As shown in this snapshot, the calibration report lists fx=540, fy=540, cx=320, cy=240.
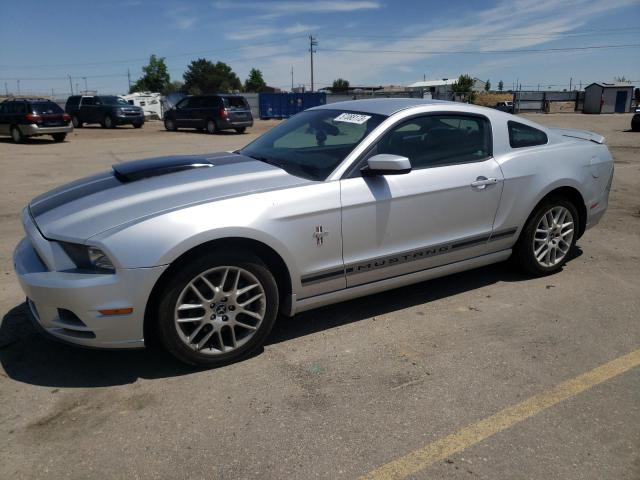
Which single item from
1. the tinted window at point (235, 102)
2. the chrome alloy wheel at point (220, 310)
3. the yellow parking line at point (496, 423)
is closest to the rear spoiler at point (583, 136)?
the yellow parking line at point (496, 423)

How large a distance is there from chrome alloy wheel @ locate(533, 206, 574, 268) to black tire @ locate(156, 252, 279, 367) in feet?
8.23

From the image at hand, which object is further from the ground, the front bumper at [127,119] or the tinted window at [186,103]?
the tinted window at [186,103]

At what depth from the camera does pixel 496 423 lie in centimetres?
271

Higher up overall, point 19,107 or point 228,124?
point 19,107

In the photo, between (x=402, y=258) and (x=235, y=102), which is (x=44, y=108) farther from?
(x=402, y=258)

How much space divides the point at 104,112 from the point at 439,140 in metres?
27.2

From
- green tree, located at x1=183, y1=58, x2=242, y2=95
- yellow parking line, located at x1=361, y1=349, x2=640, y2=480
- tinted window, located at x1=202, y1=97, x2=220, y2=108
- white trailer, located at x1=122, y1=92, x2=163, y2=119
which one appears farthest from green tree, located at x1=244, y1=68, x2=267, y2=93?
yellow parking line, located at x1=361, y1=349, x2=640, y2=480

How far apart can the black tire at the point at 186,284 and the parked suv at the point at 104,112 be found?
27.1 metres

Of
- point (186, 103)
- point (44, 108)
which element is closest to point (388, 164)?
point (44, 108)

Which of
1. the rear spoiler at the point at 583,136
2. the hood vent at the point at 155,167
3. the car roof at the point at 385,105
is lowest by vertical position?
the hood vent at the point at 155,167

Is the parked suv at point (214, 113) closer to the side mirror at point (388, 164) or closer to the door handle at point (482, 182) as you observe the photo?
the door handle at point (482, 182)

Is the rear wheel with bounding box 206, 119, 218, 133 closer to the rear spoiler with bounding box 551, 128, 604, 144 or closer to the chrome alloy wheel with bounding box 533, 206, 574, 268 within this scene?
the rear spoiler with bounding box 551, 128, 604, 144

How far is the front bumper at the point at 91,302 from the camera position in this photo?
113 inches

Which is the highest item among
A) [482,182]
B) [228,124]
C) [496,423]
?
Result: [482,182]
